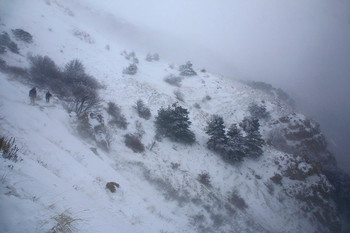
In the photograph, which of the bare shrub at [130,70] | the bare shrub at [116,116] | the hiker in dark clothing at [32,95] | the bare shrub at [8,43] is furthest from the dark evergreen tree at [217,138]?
the bare shrub at [8,43]

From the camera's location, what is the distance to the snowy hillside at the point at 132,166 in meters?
4.73

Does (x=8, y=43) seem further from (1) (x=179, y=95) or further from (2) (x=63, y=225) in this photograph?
(2) (x=63, y=225)

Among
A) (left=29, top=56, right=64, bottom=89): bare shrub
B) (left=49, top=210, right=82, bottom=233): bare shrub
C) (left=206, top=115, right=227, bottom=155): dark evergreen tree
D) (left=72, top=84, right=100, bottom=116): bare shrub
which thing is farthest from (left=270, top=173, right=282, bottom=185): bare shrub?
(left=29, top=56, right=64, bottom=89): bare shrub

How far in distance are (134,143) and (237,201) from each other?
476 inches

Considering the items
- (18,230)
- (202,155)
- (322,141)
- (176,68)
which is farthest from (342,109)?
(18,230)

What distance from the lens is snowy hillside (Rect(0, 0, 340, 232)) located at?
4727 mm

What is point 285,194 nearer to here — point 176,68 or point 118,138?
point 118,138

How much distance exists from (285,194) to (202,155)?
10336 mm

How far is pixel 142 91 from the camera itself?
85.2ft

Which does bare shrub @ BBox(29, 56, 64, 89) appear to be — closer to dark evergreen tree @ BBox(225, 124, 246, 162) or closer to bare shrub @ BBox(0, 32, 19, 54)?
bare shrub @ BBox(0, 32, 19, 54)

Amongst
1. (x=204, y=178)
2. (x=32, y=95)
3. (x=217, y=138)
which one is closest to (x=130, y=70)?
(x=32, y=95)

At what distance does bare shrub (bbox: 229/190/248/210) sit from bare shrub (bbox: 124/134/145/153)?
1042 cm

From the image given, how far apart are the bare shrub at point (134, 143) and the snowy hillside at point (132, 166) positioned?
451 millimetres

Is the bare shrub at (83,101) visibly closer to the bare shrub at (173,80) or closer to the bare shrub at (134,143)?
the bare shrub at (134,143)
